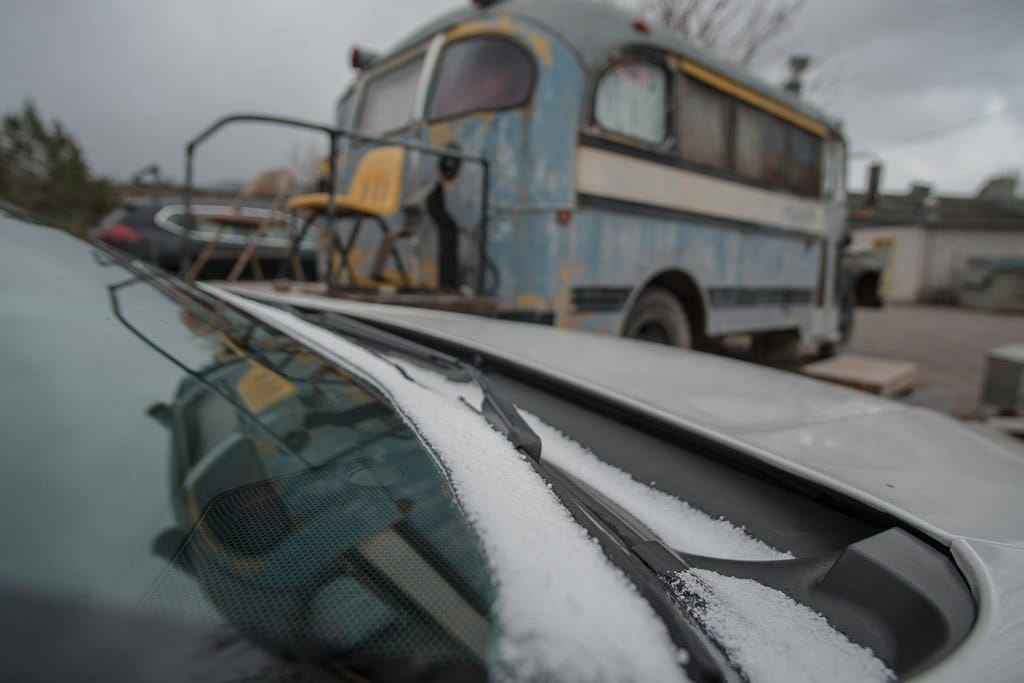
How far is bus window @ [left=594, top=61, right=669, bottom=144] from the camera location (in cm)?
334

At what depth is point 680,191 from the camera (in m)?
3.88

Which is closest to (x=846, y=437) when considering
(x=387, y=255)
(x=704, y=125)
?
(x=387, y=255)

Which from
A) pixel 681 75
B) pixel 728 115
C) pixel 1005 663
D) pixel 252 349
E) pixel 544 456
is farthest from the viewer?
pixel 728 115

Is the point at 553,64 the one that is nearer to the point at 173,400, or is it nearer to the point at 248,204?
the point at 173,400

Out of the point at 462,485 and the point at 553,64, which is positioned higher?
the point at 553,64

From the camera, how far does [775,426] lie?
1066mm

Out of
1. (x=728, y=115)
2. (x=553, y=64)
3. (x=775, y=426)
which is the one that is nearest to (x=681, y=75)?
(x=728, y=115)

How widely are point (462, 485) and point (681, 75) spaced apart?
156 inches

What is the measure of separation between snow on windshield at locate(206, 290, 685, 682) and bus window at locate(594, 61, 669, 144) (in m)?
3.11

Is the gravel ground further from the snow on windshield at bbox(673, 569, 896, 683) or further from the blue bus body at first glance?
the snow on windshield at bbox(673, 569, 896, 683)

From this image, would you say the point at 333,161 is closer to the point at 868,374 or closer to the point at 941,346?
the point at 868,374

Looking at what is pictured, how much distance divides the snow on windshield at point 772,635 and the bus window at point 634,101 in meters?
3.17

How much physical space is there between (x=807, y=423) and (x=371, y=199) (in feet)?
10.8

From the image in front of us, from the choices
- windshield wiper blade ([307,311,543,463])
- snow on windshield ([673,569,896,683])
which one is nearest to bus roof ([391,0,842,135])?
windshield wiper blade ([307,311,543,463])
